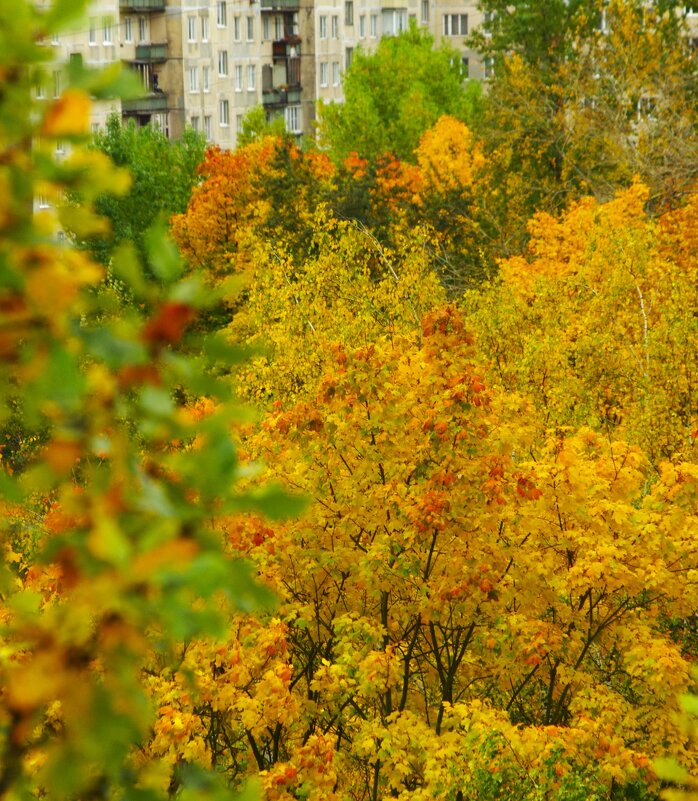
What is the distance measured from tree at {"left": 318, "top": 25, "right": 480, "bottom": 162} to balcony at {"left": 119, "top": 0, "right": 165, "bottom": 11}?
347 inches

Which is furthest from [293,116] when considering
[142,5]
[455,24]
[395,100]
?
[395,100]

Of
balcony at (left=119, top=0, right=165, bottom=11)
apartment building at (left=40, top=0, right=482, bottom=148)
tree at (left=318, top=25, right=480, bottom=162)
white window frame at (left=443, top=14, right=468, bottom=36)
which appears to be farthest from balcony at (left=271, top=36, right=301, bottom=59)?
white window frame at (left=443, top=14, right=468, bottom=36)

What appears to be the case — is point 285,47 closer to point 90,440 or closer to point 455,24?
point 455,24

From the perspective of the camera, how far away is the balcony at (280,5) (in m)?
72.4

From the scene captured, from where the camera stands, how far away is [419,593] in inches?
453

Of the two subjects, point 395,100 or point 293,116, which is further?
point 293,116

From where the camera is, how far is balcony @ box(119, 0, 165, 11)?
58125 mm

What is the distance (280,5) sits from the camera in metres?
73.5

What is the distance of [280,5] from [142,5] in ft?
52.2

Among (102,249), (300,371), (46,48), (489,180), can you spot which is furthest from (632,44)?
(46,48)

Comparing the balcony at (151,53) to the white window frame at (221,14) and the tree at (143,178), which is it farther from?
the tree at (143,178)

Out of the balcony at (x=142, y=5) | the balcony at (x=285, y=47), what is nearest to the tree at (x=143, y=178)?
the balcony at (x=142, y=5)

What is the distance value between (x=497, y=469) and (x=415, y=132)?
45.6 meters

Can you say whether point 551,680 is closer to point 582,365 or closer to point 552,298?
point 582,365
